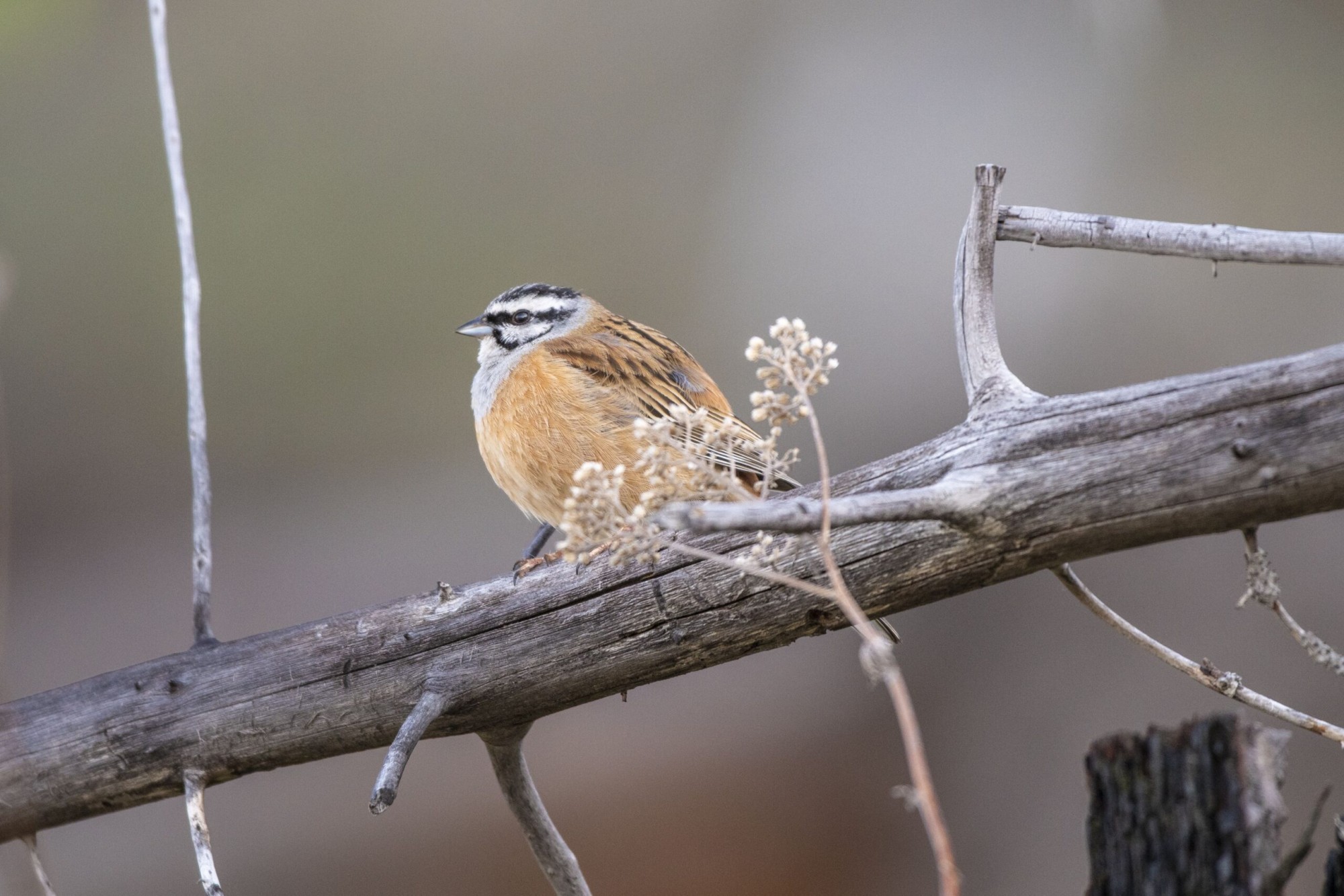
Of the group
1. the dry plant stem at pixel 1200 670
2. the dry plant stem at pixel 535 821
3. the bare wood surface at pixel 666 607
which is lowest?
the dry plant stem at pixel 535 821

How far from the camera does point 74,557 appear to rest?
7367 millimetres

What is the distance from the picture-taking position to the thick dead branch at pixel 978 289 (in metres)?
2.38

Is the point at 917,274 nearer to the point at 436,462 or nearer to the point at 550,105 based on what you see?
the point at 550,105

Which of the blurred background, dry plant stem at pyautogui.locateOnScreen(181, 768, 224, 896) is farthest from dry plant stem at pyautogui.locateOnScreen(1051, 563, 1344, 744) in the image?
the blurred background

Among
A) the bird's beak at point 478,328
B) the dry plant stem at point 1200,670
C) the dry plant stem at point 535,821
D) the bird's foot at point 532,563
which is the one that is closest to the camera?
the dry plant stem at point 1200,670

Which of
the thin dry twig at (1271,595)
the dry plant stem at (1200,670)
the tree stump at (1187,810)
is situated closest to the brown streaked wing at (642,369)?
the dry plant stem at (1200,670)

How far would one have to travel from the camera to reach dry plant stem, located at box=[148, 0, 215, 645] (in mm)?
3047

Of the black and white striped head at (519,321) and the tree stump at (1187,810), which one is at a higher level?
the black and white striped head at (519,321)

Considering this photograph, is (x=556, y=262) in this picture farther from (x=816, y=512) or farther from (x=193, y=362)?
(x=816, y=512)

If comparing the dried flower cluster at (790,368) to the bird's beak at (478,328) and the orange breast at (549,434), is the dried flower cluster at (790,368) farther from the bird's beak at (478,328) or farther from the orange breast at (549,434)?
the bird's beak at (478,328)

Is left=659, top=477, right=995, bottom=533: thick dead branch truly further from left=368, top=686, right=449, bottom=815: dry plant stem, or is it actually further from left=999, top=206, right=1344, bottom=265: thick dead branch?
left=368, top=686, right=449, bottom=815: dry plant stem

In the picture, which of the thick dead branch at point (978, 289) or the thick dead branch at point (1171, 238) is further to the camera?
the thick dead branch at point (978, 289)

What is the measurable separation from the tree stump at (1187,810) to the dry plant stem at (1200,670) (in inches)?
28.4

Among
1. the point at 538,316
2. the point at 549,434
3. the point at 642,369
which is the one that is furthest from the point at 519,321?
the point at 549,434
